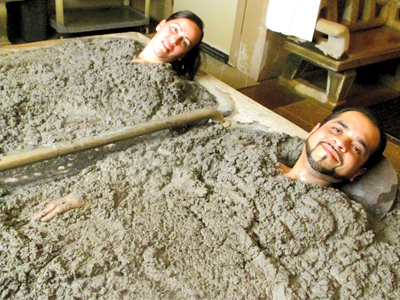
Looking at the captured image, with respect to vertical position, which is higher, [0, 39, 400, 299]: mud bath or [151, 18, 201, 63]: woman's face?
[151, 18, 201, 63]: woman's face

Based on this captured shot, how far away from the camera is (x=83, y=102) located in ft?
7.06

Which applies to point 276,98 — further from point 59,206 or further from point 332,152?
point 59,206

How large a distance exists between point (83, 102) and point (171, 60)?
31.1 inches

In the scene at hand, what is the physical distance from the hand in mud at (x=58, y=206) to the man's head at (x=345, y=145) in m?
1.13

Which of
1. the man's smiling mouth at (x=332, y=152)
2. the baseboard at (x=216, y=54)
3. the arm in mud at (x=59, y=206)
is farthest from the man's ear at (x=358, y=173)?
the baseboard at (x=216, y=54)

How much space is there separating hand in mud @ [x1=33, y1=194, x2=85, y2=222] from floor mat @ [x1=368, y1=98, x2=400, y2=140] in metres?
3.17

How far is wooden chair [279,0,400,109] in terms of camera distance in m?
3.51

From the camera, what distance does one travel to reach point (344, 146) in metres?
1.73

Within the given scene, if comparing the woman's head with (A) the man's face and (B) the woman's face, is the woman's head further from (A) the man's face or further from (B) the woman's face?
(A) the man's face

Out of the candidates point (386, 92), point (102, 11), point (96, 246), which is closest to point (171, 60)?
point (96, 246)

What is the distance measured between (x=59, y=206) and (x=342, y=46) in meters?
3.03

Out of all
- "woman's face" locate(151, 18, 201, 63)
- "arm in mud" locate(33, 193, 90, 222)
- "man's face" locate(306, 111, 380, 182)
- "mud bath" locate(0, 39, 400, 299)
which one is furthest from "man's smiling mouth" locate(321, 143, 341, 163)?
"woman's face" locate(151, 18, 201, 63)

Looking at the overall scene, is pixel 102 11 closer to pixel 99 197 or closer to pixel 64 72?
pixel 64 72

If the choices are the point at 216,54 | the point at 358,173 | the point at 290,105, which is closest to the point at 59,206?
the point at 358,173
